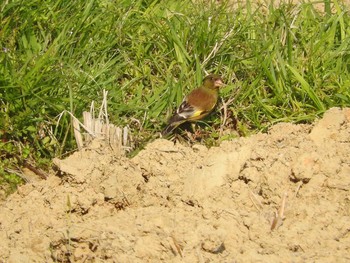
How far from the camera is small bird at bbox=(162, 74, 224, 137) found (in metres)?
6.71

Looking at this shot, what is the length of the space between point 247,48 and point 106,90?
4.22ft

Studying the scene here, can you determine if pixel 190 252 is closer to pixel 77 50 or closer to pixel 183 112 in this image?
pixel 183 112

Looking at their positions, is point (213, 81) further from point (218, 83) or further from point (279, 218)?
point (279, 218)

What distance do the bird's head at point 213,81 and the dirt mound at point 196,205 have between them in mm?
740

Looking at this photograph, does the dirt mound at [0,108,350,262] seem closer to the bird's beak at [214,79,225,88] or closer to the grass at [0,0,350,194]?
the grass at [0,0,350,194]

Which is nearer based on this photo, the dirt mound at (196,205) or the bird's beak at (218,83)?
the dirt mound at (196,205)

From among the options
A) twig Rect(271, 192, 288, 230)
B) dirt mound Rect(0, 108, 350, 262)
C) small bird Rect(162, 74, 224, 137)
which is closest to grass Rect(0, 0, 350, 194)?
small bird Rect(162, 74, 224, 137)

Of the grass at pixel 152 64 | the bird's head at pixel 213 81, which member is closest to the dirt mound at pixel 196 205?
the grass at pixel 152 64

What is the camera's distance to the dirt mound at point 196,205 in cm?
516

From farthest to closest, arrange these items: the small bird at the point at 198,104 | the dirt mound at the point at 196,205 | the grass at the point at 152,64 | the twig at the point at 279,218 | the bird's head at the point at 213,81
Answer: the bird's head at the point at 213,81
the small bird at the point at 198,104
the grass at the point at 152,64
the twig at the point at 279,218
the dirt mound at the point at 196,205

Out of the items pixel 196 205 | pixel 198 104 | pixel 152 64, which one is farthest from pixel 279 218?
pixel 152 64

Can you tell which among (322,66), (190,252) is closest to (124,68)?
(322,66)

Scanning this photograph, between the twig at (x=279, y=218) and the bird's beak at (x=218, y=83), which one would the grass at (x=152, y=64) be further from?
the twig at (x=279, y=218)

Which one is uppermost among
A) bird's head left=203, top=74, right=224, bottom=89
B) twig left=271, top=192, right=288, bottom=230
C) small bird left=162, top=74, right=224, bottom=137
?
bird's head left=203, top=74, right=224, bottom=89
